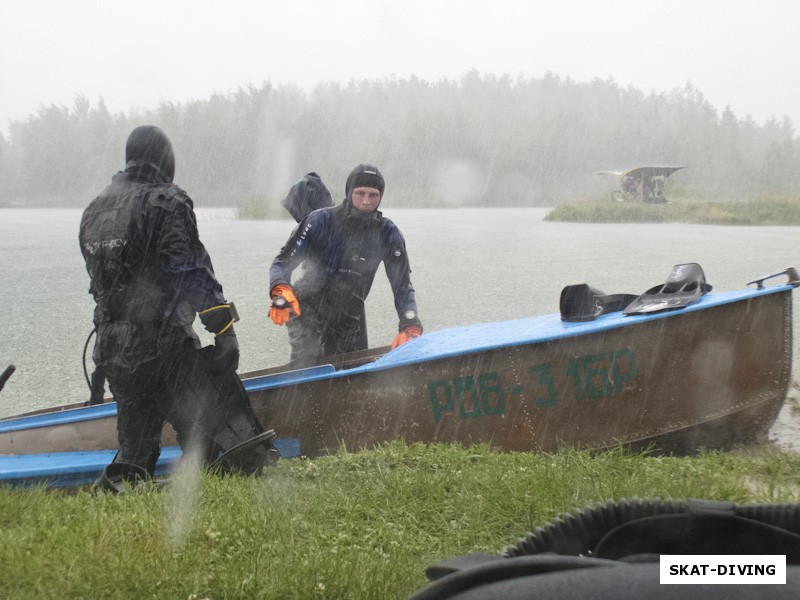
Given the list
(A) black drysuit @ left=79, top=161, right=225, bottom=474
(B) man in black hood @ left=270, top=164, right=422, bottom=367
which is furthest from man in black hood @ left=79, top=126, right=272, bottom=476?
(B) man in black hood @ left=270, top=164, right=422, bottom=367

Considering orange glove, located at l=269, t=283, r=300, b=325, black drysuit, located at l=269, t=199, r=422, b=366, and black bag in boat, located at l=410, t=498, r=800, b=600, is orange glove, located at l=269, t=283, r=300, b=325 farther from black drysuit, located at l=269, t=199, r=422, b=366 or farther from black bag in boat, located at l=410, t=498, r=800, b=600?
black bag in boat, located at l=410, t=498, r=800, b=600

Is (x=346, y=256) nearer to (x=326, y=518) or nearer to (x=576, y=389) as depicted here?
(x=576, y=389)

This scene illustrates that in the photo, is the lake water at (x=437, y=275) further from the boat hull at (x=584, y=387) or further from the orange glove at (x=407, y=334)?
the orange glove at (x=407, y=334)

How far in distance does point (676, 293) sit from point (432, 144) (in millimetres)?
59135

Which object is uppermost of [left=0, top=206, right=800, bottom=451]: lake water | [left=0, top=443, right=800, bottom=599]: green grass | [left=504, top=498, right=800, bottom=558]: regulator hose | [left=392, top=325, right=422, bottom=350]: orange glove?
[left=504, top=498, right=800, bottom=558]: regulator hose

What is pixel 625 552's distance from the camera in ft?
4.13

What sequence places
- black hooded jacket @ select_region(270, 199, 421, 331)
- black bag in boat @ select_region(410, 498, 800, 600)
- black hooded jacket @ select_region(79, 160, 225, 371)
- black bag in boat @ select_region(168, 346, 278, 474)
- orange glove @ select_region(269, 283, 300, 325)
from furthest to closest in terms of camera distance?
black hooded jacket @ select_region(270, 199, 421, 331)
orange glove @ select_region(269, 283, 300, 325)
black bag in boat @ select_region(168, 346, 278, 474)
black hooded jacket @ select_region(79, 160, 225, 371)
black bag in boat @ select_region(410, 498, 800, 600)

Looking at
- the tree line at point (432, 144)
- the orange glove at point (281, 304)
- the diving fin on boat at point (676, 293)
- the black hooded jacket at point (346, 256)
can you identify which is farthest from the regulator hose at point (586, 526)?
Result: the tree line at point (432, 144)

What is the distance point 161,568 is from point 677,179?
48.9m

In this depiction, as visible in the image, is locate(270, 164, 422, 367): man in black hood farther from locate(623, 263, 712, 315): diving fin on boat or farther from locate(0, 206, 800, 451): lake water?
locate(0, 206, 800, 451): lake water

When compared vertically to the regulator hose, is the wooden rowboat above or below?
below

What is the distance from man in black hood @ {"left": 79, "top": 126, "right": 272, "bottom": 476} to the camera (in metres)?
3.90

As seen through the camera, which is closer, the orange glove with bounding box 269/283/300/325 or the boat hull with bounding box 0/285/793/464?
the boat hull with bounding box 0/285/793/464

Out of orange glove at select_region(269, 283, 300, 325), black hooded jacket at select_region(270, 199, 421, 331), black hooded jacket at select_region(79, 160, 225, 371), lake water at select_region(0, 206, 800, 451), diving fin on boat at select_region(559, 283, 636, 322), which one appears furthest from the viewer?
lake water at select_region(0, 206, 800, 451)
